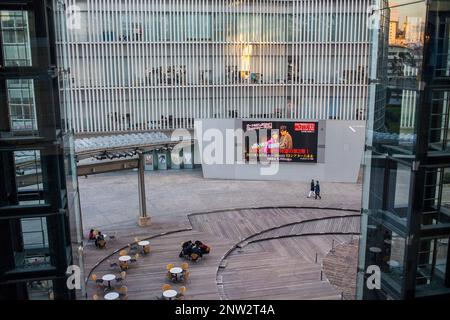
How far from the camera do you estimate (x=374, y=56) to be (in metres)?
9.47

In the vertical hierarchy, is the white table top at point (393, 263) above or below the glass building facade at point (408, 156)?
below

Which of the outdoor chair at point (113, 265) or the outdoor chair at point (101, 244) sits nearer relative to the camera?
the outdoor chair at point (113, 265)

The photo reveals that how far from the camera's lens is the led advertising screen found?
27.5m

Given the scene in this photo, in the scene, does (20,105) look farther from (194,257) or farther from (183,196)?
(183,196)

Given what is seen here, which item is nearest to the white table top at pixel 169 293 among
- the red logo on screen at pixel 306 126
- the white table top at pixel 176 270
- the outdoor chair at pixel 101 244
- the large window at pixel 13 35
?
the white table top at pixel 176 270

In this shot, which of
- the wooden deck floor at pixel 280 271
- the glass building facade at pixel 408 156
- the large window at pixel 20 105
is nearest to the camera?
the glass building facade at pixel 408 156

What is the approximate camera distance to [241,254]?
17.8 meters

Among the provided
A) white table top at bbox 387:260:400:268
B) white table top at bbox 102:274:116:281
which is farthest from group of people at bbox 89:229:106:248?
white table top at bbox 387:260:400:268

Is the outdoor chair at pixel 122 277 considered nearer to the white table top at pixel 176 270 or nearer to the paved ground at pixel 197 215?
the paved ground at pixel 197 215

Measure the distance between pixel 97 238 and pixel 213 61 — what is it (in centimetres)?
1597

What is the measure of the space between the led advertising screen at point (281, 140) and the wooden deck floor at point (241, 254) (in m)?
5.75

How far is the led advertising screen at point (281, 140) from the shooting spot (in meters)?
27.5

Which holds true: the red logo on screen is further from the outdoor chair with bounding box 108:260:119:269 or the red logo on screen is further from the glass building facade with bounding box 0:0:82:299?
the glass building facade with bounding box 0:0:82:299
